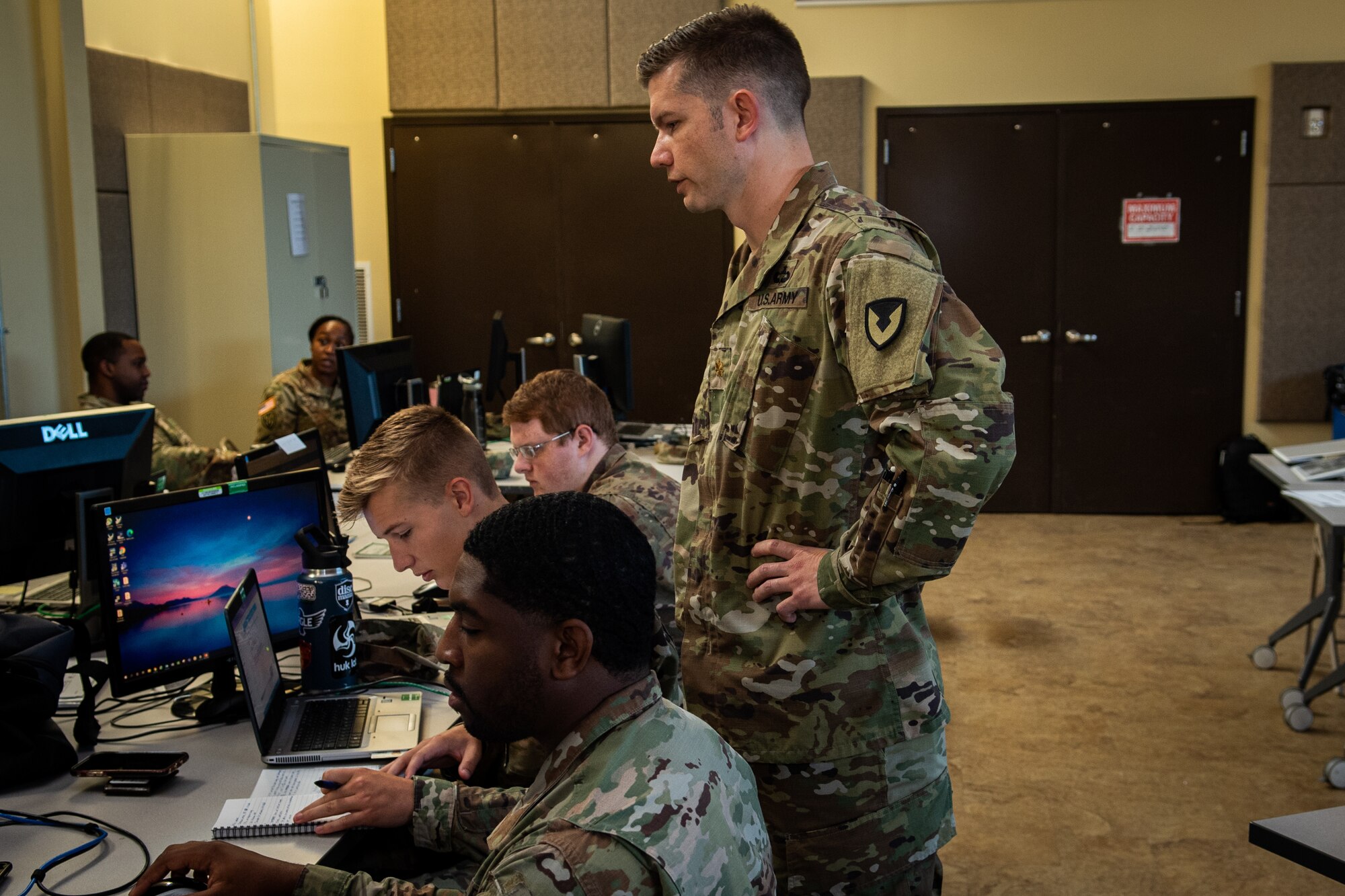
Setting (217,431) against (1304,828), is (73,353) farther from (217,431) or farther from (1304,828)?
(1304,828)

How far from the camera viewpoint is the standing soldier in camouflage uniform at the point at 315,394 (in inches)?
192

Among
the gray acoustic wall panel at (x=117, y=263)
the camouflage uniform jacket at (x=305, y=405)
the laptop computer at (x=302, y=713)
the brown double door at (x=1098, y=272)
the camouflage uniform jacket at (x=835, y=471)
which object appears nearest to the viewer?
the camouflage uniform jacket at (x=835, y=471)

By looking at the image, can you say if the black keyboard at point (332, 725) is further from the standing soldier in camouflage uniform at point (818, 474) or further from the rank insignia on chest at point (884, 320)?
the rank insignia on chest at point (884, 320)

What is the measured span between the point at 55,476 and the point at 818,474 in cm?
164

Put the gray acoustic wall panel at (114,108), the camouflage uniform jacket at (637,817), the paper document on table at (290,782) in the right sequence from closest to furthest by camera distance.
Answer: the camouflage uniform jacket at (637,817) → the paper document on table at (290,782) → the gray acoustic wall panel at (114,108)

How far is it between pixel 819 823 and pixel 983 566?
4.31 meters

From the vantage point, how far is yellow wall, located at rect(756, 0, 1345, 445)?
21.0 feet

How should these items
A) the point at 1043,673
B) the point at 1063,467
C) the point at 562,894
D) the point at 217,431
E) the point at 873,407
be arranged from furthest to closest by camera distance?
the point at 1063,467 → the point at 217,431 → the point at 1043,673 → the point at 873,407 → the point at 562,894

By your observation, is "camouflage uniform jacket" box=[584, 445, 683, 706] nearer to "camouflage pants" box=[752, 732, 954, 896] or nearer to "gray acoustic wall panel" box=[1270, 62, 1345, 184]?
"camouflage pants" box=[752, 732, 954, 896]

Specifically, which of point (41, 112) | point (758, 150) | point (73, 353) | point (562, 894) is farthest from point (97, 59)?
point (562, 894)

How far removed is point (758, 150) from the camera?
1.69 metres

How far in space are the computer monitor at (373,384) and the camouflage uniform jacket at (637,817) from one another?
114 inches

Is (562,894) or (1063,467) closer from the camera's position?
(562,894)

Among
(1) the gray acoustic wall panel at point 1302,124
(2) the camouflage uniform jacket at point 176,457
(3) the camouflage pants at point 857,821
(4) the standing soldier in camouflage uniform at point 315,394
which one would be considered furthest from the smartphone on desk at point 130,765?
(1) the gray acoustic wall panel at point 1302,124
